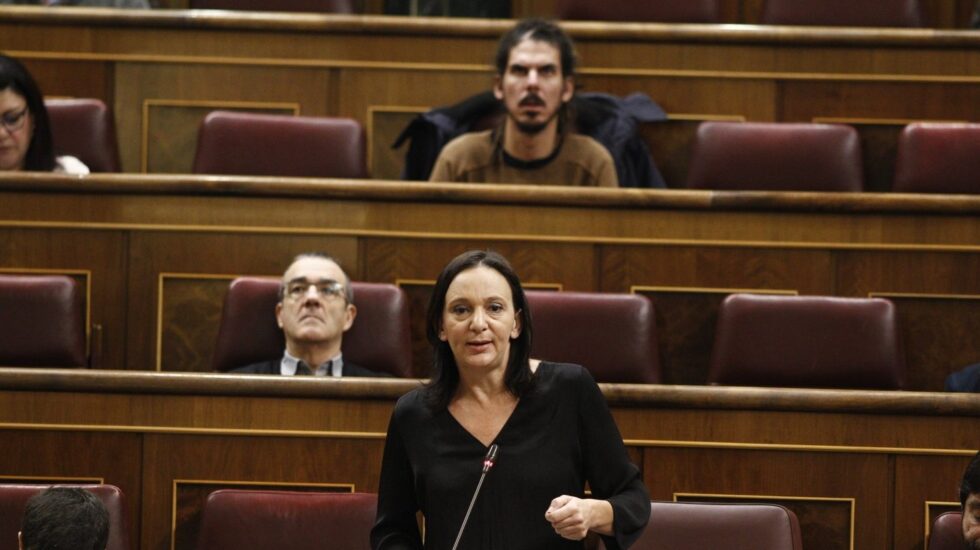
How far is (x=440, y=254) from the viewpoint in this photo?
0.95 m

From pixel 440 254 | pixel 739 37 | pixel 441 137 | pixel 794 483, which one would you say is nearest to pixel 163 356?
pixel 440 254

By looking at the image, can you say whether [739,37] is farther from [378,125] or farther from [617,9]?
[378,125]

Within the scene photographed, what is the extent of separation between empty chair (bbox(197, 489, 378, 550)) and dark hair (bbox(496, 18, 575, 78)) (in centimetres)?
47

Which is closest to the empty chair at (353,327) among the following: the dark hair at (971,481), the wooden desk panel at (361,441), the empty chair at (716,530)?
the wooden desk panel at (361,441)

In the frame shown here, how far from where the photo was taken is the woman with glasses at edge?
1.01m

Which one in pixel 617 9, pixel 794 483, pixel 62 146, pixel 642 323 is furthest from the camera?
pixel 617 9

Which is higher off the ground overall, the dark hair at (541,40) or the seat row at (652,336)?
the dark hair at (541,40)

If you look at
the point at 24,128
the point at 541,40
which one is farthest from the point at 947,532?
the point at 24,128

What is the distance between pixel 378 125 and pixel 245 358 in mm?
331

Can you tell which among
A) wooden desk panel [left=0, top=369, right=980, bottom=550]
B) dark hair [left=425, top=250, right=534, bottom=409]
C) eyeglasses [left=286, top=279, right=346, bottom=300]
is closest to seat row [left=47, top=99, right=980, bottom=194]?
eyeglasses [left=286, top=279, right=346, bottom=300]

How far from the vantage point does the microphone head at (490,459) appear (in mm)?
590

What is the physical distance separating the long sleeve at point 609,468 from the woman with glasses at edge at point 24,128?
52 centimetres

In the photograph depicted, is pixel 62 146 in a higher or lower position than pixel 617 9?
lower

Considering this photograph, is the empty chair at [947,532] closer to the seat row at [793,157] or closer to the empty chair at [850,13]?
the seat row at [793,157]
